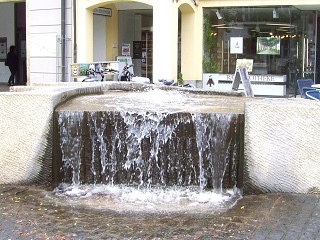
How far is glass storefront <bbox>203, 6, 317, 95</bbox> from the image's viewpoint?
15.4 meters

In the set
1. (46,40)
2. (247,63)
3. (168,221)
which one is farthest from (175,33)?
(168,221)

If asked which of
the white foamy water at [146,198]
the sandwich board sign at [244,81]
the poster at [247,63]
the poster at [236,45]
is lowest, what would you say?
the white foamy water at [146,198]

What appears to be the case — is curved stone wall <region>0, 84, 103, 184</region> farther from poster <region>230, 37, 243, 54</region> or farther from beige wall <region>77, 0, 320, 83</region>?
poster <region>230, 37, 243, 54</region>

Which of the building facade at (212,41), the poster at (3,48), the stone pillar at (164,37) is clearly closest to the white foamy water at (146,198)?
the stone pillar at (164,37)

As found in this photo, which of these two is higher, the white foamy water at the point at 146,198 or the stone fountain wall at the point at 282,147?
the stone fountain wall at the point at 282,147

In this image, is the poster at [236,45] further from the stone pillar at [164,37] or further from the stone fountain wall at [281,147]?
the stone fountain wall at [281,147]

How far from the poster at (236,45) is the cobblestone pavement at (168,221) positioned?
436 inches

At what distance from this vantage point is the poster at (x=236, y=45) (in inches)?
624

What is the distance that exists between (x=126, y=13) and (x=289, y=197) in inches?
551

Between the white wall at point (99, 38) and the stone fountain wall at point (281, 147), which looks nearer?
the stone fountain wall at point (281, 147)

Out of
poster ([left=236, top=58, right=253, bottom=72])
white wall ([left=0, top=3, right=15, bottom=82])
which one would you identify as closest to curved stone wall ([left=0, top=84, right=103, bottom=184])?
poster ([left=236, top=58, right=253, bottom=72])

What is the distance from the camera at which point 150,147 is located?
5.77 metres

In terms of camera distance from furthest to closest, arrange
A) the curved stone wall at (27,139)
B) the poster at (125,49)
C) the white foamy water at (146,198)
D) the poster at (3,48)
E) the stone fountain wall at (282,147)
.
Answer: the poster at (3,48)
the poster at (125,49)
the curved stone wall at (27,139)
the stone fountain wall at (282,147)
the white foamy water at (146,198)

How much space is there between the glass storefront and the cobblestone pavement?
35.6 feet
